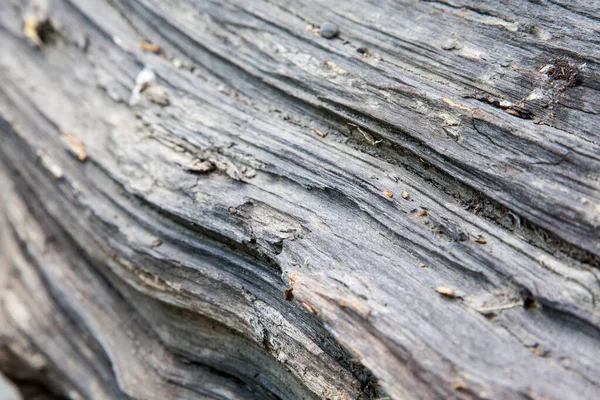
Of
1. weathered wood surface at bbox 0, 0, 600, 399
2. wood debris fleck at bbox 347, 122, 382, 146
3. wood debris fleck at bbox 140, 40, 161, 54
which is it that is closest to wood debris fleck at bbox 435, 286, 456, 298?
weathered wood surface at bbox 0, 0, 600, 399

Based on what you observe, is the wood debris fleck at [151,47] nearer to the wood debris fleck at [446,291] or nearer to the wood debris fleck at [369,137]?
the wood debris fleck at [369,137]

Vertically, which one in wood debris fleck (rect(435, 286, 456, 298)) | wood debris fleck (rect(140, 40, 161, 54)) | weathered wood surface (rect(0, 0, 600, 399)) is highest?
wood debris fleck (rect(140, 40, 161, 54))

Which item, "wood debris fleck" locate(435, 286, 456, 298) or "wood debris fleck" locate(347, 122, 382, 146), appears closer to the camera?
"wood debris fleck" locate(435, 286, 456, 298)

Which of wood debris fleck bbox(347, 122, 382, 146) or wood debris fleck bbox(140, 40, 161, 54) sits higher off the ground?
wood debris fleck bbox(140, 40, 161, 54)

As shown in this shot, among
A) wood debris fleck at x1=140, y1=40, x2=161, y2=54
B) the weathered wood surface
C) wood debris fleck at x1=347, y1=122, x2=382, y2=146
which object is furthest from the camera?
wood debris fleck at x1=140, y1=40, x2=161, y2=54

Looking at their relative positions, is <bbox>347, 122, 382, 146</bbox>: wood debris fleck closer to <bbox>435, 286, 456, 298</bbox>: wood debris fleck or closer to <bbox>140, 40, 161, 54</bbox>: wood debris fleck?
<bbox>435, 286, 456, 298</bbox>: wood debris fleck

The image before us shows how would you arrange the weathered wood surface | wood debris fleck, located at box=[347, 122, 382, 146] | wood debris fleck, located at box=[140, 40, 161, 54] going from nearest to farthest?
the weathered wood surface
wood debris fleck, located at box=[347, 122, 382, 146]
wood debris fleck, located at box=[140, 40, 161, 54]

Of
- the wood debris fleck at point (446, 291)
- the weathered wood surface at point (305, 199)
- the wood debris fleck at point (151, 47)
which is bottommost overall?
the wood debris fleck at point (446, 291)

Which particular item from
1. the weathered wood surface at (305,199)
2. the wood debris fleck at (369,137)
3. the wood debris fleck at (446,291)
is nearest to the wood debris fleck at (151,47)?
the weathered wood surface at (305,199)
